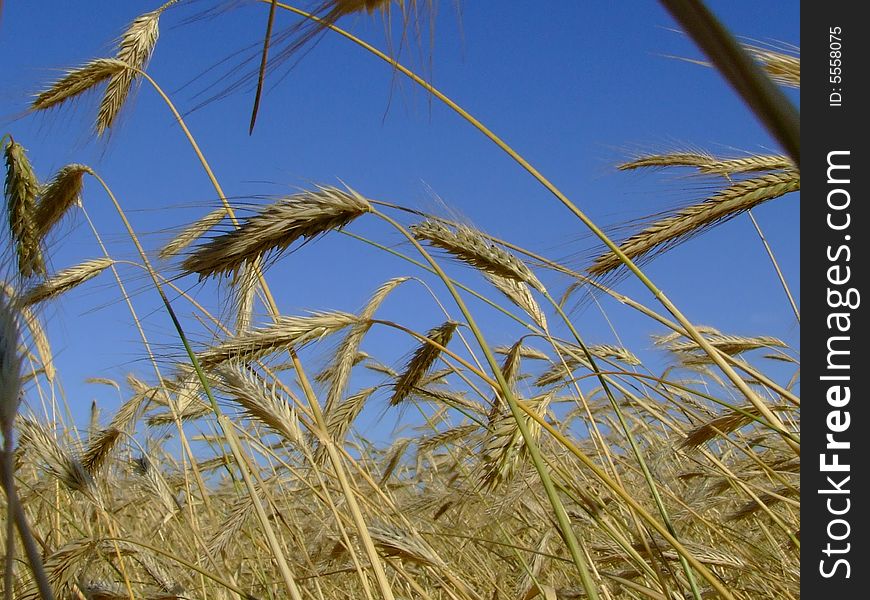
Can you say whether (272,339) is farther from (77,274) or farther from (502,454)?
(77,274)

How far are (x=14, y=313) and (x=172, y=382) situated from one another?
4.22 feet

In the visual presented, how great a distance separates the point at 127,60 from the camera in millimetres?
2691

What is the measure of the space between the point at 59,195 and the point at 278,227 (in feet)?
4.32

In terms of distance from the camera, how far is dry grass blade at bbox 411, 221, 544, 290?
2012mm

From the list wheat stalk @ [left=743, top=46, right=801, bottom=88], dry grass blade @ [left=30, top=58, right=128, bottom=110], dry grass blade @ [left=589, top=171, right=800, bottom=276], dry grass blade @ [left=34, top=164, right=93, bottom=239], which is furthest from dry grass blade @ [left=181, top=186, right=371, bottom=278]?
dry grass blade @ [left=30, top=58, right=128, bottom=110]

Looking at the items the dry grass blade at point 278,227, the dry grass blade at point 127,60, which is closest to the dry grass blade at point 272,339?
the dry grass blade at point 278,227

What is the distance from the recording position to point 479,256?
2.02m

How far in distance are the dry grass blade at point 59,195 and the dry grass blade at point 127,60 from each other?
0.82 feet

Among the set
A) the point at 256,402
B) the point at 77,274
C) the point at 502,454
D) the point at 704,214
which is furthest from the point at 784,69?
the point at 77,274

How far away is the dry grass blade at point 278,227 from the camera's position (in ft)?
5.25
